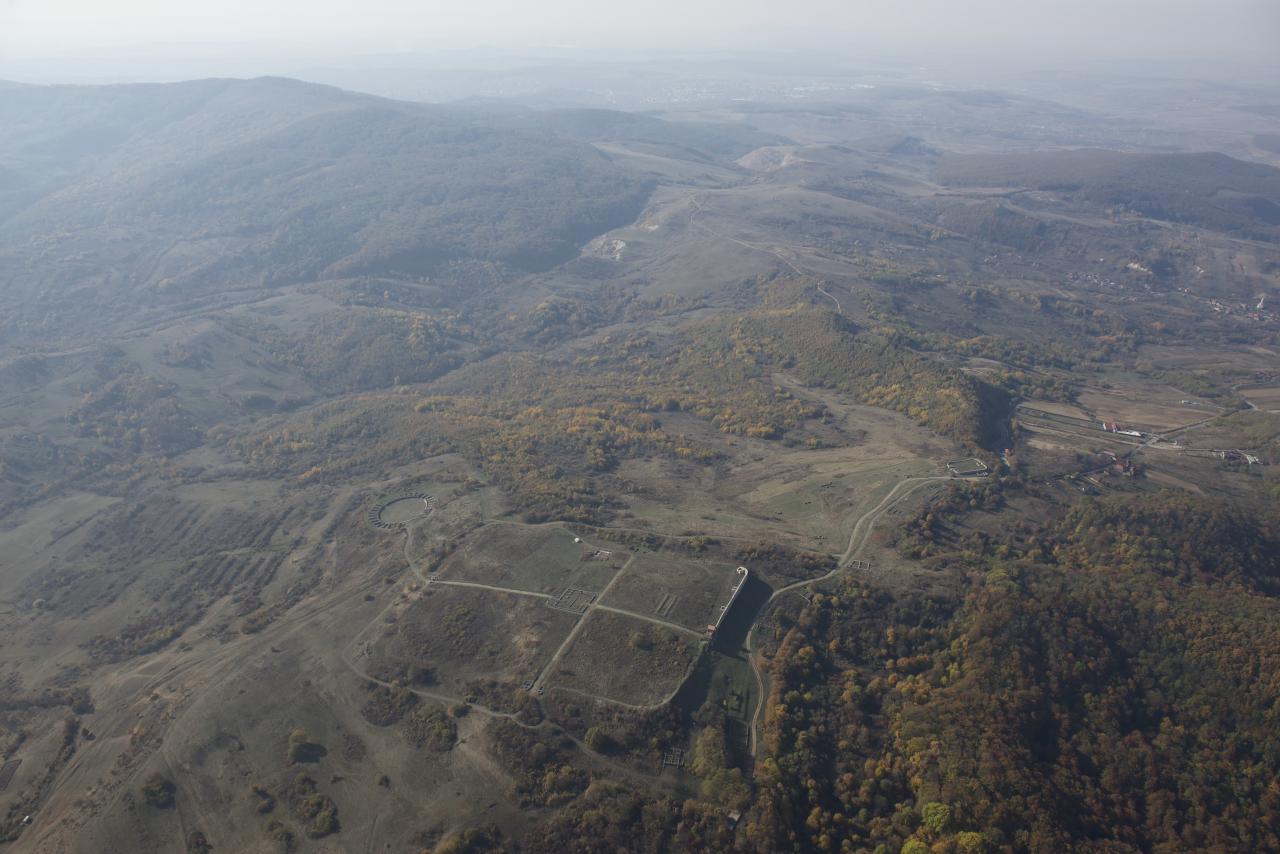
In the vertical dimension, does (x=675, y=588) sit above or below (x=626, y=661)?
above

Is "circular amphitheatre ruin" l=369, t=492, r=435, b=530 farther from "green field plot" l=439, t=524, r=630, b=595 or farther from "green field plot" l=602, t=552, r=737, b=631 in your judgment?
"green field plot" l=602, t=552, r=737, b=631

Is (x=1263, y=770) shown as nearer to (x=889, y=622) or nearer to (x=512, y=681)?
(x=889, y=622)

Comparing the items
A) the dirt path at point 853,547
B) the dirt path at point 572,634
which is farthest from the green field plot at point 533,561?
the dirt path at point 853,547

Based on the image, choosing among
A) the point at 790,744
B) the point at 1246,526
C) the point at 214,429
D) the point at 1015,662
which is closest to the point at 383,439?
the point at 214,429

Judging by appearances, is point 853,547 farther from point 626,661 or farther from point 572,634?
point 572,634

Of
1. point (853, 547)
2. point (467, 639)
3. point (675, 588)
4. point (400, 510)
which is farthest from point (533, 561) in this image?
point (853, 547)

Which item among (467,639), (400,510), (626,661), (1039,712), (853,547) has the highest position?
(626,661)
